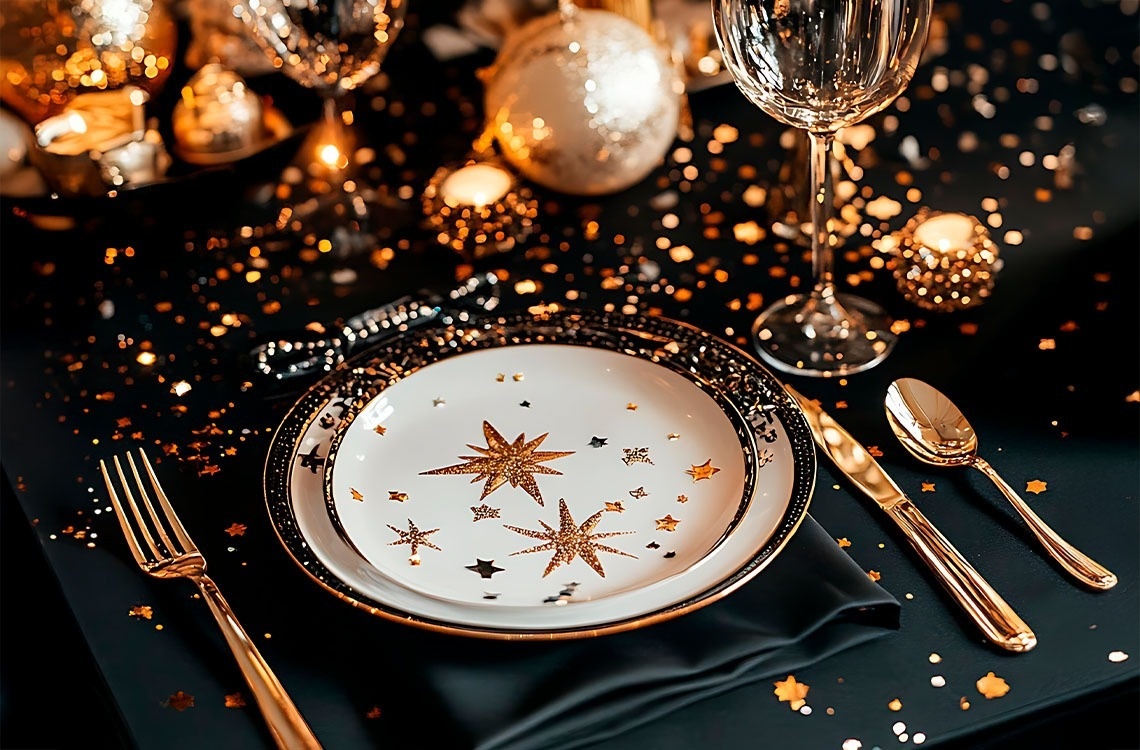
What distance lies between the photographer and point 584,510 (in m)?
0.55

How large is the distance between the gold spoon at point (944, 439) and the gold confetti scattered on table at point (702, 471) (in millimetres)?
102

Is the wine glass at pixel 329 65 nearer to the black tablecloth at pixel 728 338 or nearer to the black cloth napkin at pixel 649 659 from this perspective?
the black tablecloth at pixel 728 338

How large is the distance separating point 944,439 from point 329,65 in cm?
45

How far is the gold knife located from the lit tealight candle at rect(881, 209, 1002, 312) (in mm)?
126

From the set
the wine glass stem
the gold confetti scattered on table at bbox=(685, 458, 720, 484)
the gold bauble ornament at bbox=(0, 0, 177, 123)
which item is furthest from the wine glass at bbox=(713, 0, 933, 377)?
the gold bauble ornament at bbox=(0, 0, 177, 123)

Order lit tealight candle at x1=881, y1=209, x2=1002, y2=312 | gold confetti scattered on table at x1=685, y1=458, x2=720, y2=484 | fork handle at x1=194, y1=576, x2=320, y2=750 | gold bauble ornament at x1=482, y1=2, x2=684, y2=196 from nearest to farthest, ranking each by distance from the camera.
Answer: fork handle at x1=194, y1=576, x2=320, y2=750 < gold confetti scattered on table at x1=685, y1=458, x2=720, y2=484 < lit tealight candle at x1=881, y1=209, x2=1002, y2=312 < gold bauble ornament at x1=482, y1=2, x2=684, y2=196

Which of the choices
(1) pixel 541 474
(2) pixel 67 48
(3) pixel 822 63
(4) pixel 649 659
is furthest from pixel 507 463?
(2) pixel 67 48

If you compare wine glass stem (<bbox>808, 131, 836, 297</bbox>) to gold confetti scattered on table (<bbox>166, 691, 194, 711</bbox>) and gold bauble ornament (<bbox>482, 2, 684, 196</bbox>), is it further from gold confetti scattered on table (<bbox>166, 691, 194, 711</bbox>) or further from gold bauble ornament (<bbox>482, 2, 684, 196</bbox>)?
gold confetti scattered on table (<bbox>166, 691, 194, 711</bbox>)

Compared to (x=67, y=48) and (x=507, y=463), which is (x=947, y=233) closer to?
(x=507, y=463)

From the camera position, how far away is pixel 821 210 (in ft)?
2.22

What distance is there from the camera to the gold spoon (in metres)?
0.52

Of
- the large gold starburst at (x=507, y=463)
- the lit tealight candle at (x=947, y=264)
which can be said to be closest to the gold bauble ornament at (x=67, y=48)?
the large gold starburst at (x=507, y=463)

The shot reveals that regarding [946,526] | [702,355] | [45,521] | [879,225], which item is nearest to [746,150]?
[879,225]

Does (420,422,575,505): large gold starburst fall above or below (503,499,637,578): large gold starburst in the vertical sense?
above
